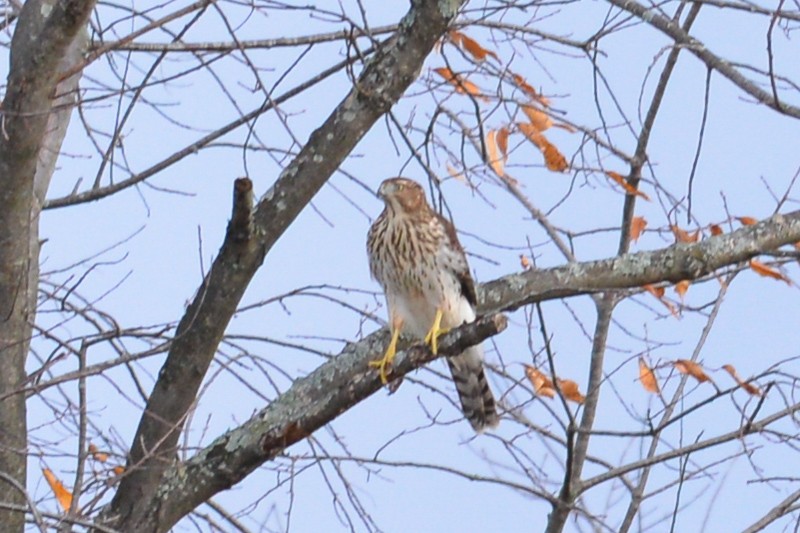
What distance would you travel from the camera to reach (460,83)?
14.7 feet

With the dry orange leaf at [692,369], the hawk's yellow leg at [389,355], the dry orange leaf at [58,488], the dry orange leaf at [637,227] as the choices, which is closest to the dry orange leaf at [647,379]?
the dry orange leaf at [692,369]

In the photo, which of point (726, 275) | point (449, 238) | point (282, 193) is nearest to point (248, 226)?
point (282, 193)

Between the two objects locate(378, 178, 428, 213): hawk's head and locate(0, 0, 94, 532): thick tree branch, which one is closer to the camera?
locate(0, 0, 94, 532): thick tree branch

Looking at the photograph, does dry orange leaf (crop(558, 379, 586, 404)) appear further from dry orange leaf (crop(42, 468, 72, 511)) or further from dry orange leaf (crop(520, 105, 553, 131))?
dry orange leaf (crop(42, 468, 72, 511))

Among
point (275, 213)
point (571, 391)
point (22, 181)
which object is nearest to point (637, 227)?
point (571, 391)

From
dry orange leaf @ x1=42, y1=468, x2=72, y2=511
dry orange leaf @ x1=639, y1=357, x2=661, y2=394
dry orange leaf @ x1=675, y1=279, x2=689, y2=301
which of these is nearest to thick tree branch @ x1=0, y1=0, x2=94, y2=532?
dry orange leaf @ x1=42, y1=468, x2=72, y2=511

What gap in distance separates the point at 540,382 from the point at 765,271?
0.78 meters

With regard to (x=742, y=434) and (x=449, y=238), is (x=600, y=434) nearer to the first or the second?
(x=742, y=434)

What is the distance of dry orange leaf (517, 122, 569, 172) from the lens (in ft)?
14.5

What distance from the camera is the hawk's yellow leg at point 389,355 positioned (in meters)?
3.74

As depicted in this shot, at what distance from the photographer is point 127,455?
3.82 metres

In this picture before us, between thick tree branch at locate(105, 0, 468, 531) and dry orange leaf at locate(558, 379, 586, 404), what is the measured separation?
93 centimetres

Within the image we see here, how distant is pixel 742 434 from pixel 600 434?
1.25 ft

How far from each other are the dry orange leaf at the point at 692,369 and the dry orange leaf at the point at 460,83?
1.10 m
